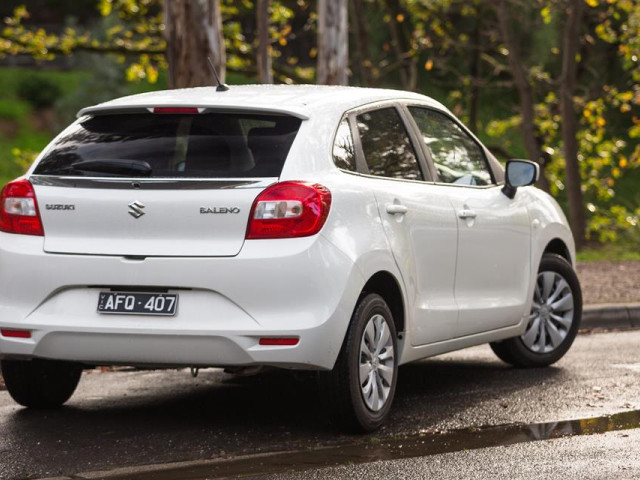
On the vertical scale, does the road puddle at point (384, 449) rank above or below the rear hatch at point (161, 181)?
below

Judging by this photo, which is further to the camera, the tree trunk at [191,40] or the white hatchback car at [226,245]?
the tree trunk at [191,40]

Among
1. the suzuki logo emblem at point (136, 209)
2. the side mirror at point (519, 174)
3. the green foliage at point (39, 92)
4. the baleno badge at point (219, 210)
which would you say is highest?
the baleno badge at point (219, 210)

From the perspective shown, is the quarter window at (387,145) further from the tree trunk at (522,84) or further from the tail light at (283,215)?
the tree trunk at (522,84)

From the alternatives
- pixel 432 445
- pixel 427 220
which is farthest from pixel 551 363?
pixel 432 445

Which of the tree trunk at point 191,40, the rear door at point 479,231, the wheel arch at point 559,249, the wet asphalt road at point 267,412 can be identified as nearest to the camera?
the wet asphalt road at point 267,412

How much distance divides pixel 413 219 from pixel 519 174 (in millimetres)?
1454

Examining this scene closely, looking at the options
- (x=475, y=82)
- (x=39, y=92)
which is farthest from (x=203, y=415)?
(x=39, y=92)

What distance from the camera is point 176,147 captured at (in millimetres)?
6391

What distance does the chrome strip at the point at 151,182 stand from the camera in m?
6.14

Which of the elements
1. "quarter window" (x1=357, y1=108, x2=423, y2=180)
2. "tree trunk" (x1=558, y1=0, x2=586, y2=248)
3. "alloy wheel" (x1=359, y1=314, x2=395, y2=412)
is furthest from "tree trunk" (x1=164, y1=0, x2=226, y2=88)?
"tree trunk" (x1=558, y1=0, x2=586, y2=248)

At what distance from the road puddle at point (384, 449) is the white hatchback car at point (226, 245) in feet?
0.94

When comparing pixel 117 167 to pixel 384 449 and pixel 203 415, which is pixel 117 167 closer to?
pixel 203 415

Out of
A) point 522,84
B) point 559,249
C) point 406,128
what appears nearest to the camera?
point 406,128

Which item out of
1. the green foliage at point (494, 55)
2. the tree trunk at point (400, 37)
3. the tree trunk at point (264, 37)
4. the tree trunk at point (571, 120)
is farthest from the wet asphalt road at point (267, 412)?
the tree trunk at point (400, 37)
